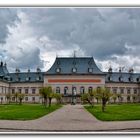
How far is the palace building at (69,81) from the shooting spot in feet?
56.6

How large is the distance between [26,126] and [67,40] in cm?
348

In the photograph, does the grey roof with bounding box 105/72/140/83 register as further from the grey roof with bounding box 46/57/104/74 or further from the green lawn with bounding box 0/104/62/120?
the green lawn with bounding box 0/104/62/120

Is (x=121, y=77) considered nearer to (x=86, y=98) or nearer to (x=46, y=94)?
(x=86, y=98)

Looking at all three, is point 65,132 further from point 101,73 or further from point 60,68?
point 60,68

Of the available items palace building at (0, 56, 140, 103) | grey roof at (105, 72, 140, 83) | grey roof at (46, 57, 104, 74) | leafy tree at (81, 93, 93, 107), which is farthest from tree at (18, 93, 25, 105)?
grey roof at (105, 72, 140, 83)

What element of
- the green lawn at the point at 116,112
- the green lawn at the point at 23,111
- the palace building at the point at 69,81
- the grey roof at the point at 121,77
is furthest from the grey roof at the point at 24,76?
the green lawn at the point at 116,112

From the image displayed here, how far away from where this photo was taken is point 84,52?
49.8 feet

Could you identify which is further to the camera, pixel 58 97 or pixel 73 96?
pixel 58 97

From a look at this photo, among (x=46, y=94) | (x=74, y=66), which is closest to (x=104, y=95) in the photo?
(x=74, y=66)

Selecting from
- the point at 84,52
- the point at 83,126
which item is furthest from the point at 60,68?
the point at 83,126

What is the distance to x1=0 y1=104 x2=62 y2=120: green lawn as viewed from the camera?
1766 centimetres

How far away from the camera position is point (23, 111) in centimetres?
1917

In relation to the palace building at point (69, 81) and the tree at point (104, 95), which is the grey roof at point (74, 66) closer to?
the palace building at point (69, 81)

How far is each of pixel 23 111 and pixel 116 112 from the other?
4.60m
